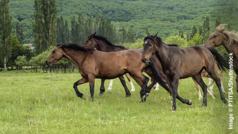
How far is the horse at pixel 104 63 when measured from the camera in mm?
10344

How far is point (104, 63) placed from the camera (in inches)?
413

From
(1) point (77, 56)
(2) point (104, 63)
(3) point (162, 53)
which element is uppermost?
(3) point (162, 53)

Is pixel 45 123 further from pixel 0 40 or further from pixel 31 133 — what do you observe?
pixel 0 40

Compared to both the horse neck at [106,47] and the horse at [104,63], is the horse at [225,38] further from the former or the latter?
the horse neck at [106,47]

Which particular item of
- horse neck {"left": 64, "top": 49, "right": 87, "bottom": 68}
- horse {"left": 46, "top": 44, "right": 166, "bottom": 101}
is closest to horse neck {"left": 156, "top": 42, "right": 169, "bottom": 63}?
horse {"left": 46, "top": 44, "right": 166, "bottom": 101}

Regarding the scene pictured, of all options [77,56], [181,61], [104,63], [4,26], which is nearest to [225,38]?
[181,61]

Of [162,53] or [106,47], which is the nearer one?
[162,53]

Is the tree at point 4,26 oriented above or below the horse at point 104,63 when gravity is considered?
below

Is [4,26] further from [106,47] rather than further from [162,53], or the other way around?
[162,53]

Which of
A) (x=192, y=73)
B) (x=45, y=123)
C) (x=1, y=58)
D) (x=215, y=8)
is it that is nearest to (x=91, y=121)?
(x=45, y=123)

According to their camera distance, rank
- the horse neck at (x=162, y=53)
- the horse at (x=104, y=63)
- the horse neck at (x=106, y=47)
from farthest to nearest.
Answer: the horse neck at (x=106, y=47)
the horse at (x=104, y=63)
the horse neck at (x=162, y=53)

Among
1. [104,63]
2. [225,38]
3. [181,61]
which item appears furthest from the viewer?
[104,63]

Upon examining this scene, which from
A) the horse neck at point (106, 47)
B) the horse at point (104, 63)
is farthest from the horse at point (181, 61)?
the horse neck at point (106, 47)

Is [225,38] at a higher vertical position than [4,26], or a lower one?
higher
